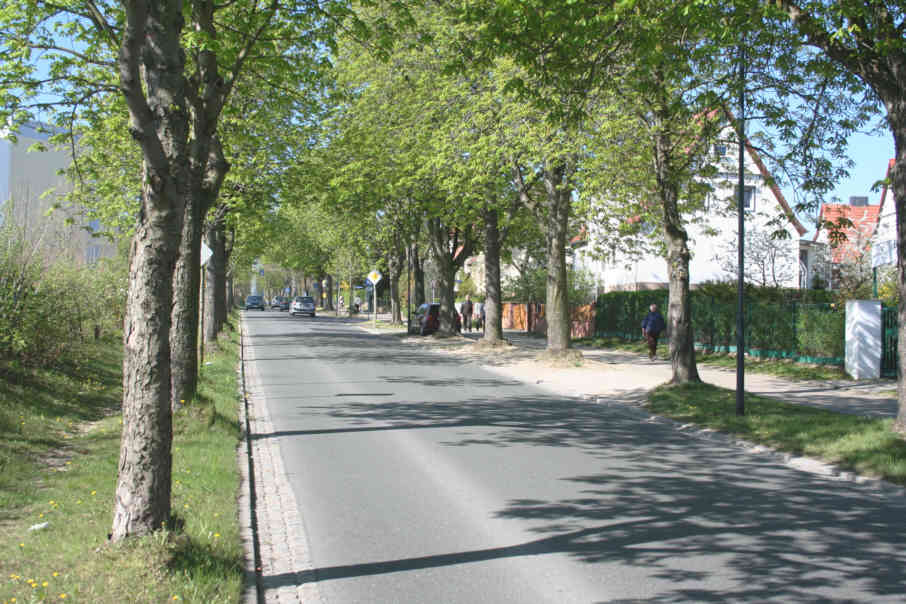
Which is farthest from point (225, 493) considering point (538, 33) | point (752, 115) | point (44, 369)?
point (752, 115)

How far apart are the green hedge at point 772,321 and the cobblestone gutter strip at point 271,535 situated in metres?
13.7

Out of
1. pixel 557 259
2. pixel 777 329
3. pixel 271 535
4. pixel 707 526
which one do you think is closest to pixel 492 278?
pixel 557 259

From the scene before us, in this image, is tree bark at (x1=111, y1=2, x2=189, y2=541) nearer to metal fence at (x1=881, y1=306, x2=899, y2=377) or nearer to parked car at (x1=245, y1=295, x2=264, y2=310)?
metal fence at (x1=881, y1=306, x2=899, y2=377)

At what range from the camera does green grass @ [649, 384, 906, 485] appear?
835 cm

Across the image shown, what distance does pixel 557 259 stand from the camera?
2094cm

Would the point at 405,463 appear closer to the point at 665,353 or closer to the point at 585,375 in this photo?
the point at 585,375

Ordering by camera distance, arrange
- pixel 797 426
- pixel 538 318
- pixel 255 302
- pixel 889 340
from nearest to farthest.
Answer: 1. pixel 797 426
2. pixel 889 340
3. pixel 538 318
4. pixel 255 302

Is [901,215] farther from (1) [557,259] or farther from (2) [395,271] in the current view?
(2) [395,271]

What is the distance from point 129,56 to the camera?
472 cm

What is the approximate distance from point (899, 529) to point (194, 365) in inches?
342

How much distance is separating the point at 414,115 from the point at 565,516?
17.6 meters

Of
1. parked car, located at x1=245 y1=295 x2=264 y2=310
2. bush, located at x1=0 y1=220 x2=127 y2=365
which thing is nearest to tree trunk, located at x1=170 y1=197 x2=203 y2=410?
bush, located at x1=0 y1=220 x2=127 y2=365

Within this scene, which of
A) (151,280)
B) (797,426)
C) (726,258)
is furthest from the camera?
(726,258)

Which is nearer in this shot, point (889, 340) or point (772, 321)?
point (889, 340)
